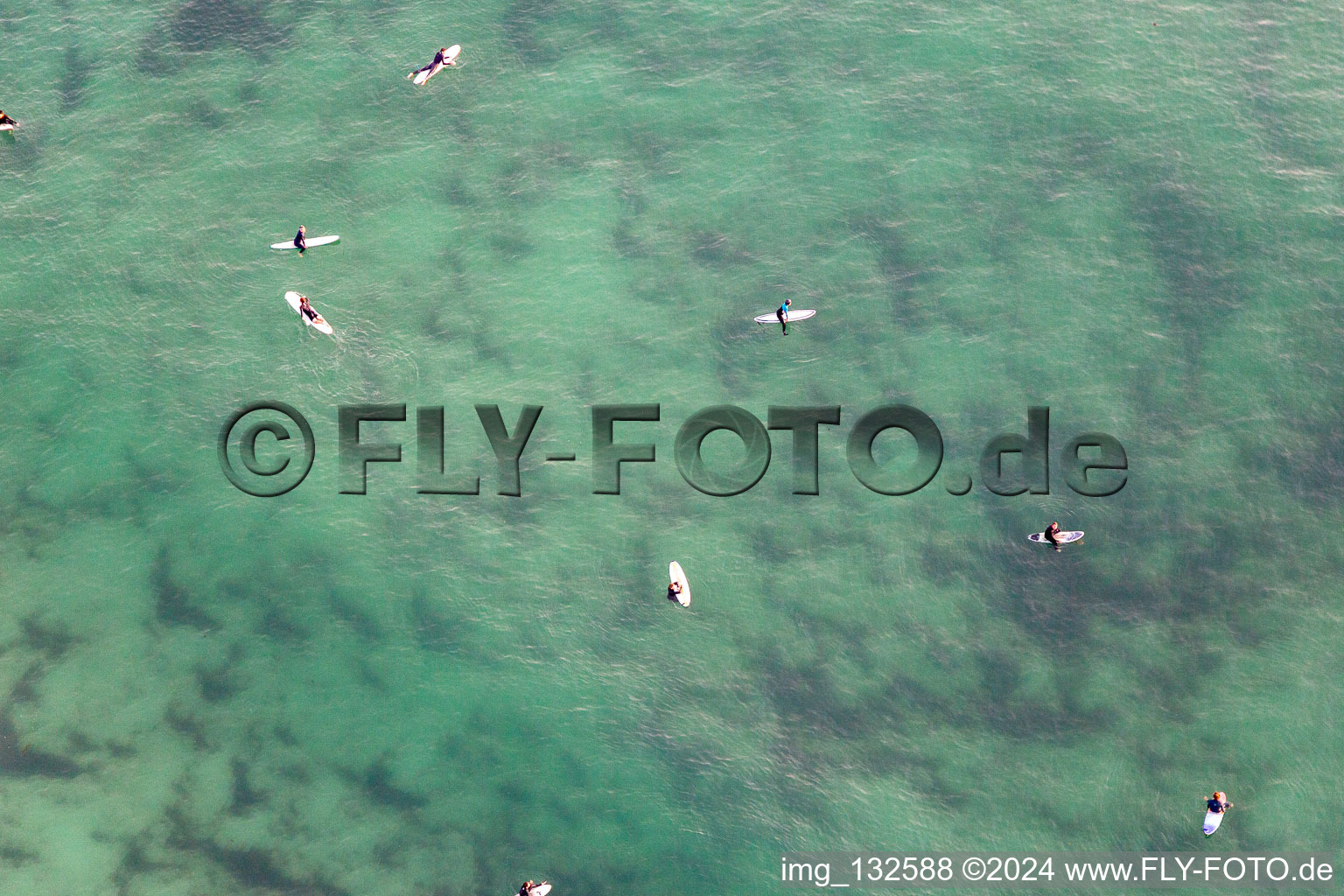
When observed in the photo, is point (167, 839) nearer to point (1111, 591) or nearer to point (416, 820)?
point (416, 820)

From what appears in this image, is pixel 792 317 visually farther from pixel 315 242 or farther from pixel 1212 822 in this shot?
pixel 1212 822

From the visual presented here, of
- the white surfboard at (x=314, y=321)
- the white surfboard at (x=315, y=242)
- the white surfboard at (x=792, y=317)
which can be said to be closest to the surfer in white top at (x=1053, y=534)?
the white surfboard at (x=792, y=317)

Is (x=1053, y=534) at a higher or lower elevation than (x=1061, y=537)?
higher

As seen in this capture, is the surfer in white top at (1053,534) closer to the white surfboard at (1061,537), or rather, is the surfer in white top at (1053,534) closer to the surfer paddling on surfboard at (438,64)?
the white surfboard at (1061,537)

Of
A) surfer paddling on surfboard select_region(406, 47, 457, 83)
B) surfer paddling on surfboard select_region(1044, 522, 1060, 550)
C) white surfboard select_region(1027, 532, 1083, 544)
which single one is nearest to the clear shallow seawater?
surfer paddling on surfboard select_region(1044, 522, 1060, 550)

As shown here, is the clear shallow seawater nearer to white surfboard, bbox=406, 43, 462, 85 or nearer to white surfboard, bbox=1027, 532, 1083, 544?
white surfboard, bbox=406, 43, 462, 85

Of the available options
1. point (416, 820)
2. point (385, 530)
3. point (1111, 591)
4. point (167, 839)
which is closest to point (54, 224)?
point (385, 530)

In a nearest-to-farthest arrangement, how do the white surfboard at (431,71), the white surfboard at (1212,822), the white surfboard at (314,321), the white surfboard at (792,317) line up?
1. the white surfboard at (1212,822)
2. the white surfboard at (792,317)
3. the white surfboard at (314,321)
4. the white surfboard at (431,71)
